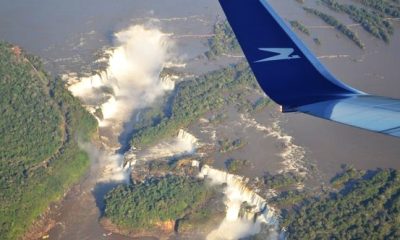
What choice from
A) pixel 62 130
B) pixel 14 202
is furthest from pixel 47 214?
pixel 62 130

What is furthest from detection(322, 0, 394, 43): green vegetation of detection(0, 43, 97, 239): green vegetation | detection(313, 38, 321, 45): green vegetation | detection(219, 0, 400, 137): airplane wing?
detection(219, 0, 400, 137): airplane wing

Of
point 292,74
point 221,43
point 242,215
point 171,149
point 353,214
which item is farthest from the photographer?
point 221,43

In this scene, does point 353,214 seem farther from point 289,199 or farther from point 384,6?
point 384,6

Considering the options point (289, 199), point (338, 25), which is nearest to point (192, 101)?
point (289, 199)

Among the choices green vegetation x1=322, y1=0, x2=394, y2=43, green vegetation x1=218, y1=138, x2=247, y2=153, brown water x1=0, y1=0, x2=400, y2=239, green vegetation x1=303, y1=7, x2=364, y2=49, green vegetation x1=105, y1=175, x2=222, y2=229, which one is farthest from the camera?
green vegetation x1=322, y1=0, x2=394, y2=43

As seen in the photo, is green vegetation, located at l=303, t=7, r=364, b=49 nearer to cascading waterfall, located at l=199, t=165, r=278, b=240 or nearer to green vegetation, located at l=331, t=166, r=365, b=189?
green vegetation, located at l=331, t=166, r=365, b=189

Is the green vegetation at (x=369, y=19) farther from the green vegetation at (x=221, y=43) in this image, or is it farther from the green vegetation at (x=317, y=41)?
the green vegetation at (x=221, y=43)
